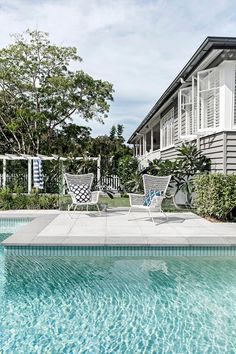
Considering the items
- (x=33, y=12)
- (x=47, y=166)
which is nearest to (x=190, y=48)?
(x=33, y=12)

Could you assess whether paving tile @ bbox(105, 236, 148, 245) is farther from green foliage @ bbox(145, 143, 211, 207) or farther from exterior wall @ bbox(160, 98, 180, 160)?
exterior wall @ bbox(160, 98, 180, 160)

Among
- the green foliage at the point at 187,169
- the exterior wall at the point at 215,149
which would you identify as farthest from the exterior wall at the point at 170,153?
the exterior wall at the point at 215,149

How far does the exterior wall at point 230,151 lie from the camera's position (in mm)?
9828

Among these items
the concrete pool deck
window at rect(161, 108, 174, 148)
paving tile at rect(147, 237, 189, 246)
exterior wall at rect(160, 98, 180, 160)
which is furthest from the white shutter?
paving tile at rect(147, 237, 189, 246)

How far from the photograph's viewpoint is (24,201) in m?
11.9

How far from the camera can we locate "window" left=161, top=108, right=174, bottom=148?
1729cm

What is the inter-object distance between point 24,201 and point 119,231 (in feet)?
17.4

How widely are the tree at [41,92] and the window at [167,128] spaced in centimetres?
649

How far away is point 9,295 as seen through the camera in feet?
15.7

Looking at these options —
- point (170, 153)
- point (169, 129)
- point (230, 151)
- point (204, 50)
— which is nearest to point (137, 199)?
point (230, 151)

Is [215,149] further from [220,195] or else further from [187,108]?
[187,108]

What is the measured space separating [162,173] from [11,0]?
701 centimetres

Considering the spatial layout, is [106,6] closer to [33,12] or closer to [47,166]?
[33,12]

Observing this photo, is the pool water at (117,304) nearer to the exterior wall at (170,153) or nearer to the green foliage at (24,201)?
the green foliage at (24,201)
